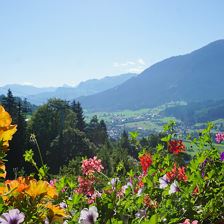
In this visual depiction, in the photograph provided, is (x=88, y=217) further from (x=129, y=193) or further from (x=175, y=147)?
(x=175, y=147)

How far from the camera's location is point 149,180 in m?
2.65

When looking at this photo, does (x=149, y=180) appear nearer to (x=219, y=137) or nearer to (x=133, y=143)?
(x=133, y=143)

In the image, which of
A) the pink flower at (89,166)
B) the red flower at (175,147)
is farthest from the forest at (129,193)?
the pink flower at (89,166)

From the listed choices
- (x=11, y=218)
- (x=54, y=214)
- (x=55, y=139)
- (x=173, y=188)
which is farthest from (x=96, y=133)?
(x=11, y=218)

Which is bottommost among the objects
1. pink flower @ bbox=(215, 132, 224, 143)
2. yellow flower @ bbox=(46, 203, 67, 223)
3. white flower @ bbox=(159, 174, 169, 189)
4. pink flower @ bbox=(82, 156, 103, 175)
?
pink flower @ bbox=(82, 156, 103, 175)

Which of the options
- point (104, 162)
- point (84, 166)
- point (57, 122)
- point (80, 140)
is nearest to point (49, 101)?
point (57, 122)

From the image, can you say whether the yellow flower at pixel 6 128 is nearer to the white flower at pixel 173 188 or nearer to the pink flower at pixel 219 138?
the white flower at pixel 173 188

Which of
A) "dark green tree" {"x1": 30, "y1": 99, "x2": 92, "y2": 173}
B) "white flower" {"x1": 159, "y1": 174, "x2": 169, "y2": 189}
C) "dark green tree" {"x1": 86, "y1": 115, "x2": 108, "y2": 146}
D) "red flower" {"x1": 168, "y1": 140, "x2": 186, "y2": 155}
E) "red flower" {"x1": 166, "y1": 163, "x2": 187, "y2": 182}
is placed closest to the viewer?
"white flower" {"x1": 159, "y1": 174, "x2": 169, "y2": 189}

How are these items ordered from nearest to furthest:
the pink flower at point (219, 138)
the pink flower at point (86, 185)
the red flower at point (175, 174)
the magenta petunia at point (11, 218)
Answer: the magenta petunia at point (11, 218) → the red flower at point (175, 174) → the pink flower at point (86, 185) → the pink flower at point (219, 138)

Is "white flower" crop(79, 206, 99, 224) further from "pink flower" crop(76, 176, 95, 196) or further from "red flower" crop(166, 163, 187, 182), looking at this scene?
"pink flower" crop(76, 176, 95, 196)

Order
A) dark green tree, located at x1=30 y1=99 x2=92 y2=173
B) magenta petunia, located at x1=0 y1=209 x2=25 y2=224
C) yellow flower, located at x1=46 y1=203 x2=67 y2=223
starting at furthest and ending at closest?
dark green tree, located at x1=30 y1=99 x2=92 y2=173, yellow flower, located at x1=46 y1=203 x2=67 y2=223, magenta petunia, located at x1=0 y1=209 x2=25 y2=224

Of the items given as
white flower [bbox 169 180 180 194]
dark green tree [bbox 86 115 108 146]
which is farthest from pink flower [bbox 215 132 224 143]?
dark green tree [bbox 86 115 108 146]

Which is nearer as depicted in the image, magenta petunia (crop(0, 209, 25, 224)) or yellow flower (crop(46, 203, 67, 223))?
magenta petunia (crop(0, 209, 25, 224))

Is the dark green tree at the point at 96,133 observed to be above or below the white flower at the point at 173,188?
below
